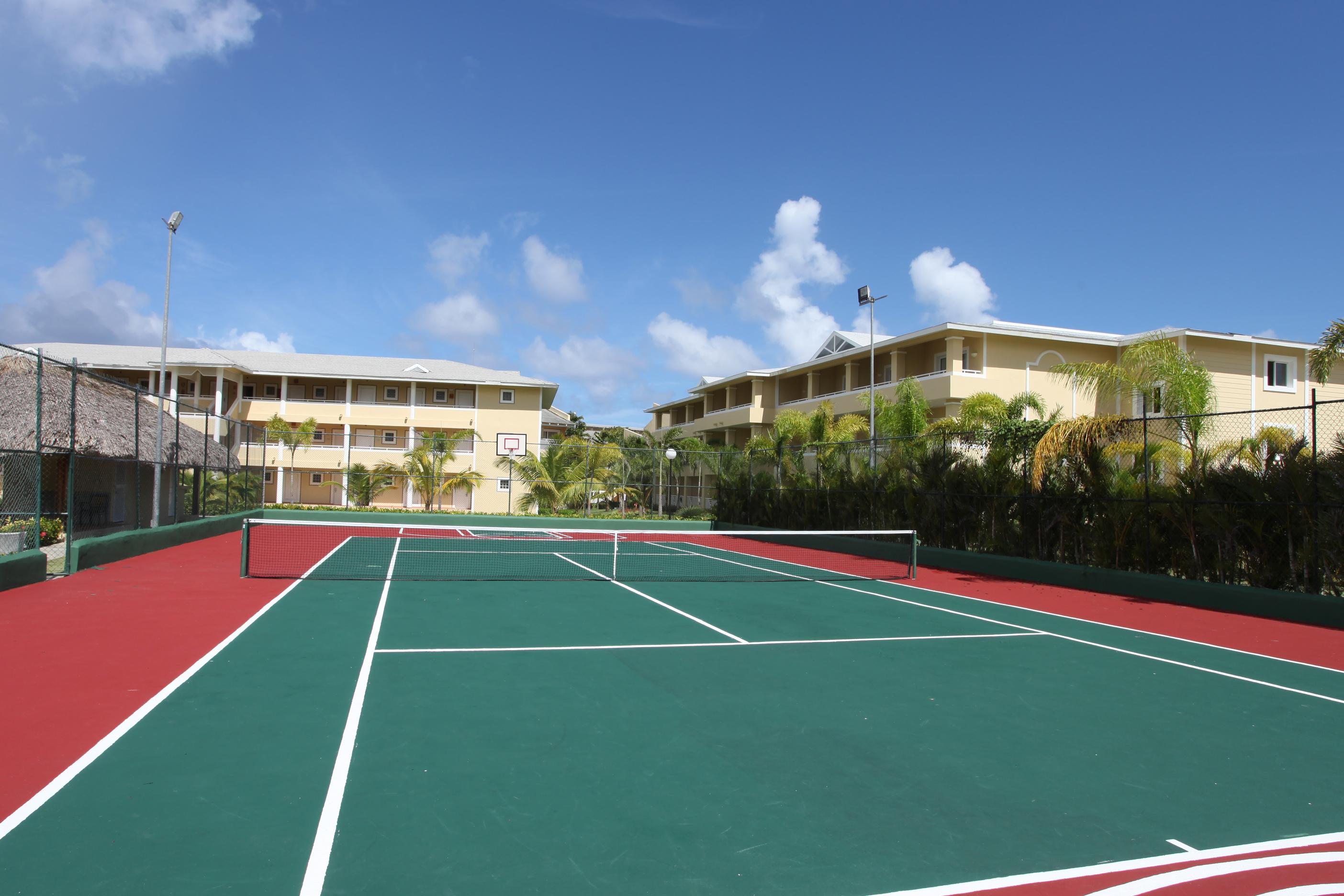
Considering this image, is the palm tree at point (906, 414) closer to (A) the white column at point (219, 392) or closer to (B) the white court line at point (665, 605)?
(B) the white court line at point (665, 605)

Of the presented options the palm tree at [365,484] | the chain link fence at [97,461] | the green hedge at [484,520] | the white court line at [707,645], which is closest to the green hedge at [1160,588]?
the white court line at [707,645]

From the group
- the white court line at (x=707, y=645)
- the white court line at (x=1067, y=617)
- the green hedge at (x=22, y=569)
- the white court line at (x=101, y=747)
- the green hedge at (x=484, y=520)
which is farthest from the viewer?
the green hedge at (x=484, y=520)

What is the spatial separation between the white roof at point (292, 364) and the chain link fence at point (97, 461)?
1406 cm

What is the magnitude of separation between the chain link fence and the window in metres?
41.2

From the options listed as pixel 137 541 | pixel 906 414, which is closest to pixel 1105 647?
pixel 137 541

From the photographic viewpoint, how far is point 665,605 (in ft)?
41.9

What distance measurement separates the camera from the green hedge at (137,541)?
48.3ft

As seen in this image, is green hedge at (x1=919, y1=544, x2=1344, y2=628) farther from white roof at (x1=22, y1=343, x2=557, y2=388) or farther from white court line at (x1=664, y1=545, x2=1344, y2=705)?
white roof at (x1=22, y1=343, x2=557, y2=388)

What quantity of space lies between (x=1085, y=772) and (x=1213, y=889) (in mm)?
1590

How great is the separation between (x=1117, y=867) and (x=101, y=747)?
6.10 meters

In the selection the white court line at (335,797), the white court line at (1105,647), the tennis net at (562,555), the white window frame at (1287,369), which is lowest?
the tennis net at (562,555)

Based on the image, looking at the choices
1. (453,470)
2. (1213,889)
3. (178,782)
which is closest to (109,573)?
(178,782)

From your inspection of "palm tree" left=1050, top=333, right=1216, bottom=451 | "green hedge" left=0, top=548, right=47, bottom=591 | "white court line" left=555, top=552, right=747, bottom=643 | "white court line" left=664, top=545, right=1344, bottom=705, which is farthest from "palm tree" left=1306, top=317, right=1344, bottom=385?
"green hedge" left=0, top=548, right=47, bottom=591

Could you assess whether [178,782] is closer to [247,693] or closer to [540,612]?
[247,693]
